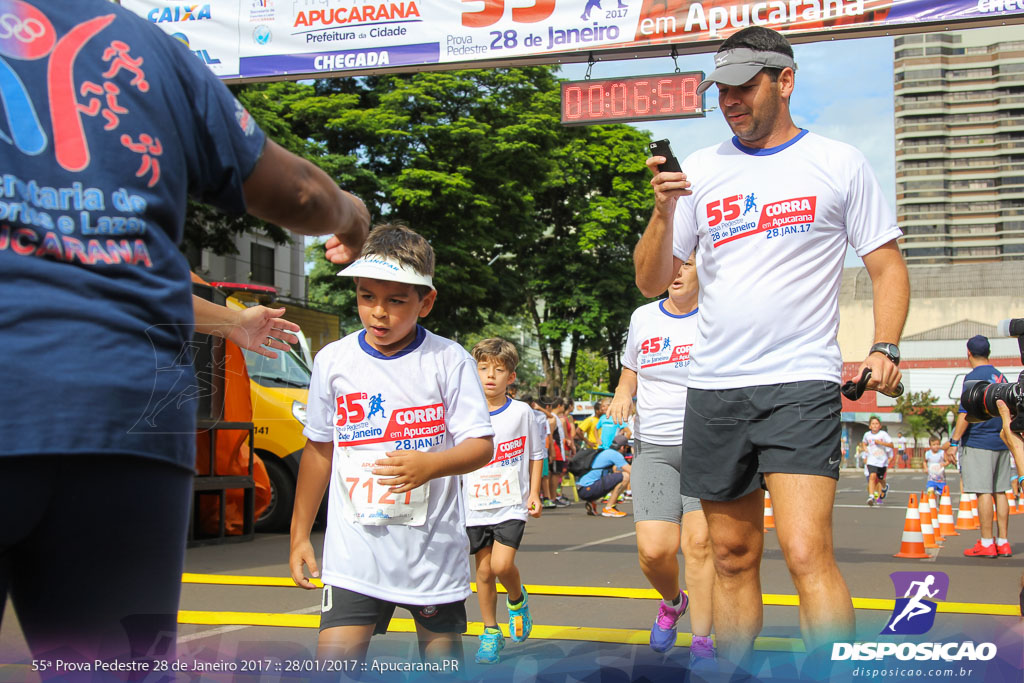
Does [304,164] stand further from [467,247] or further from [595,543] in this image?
[467,247]

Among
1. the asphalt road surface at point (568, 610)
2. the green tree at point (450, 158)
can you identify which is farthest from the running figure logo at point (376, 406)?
the green tree at point (450, 158)

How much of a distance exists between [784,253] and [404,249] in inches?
52.6

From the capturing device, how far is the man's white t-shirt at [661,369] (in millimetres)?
5645

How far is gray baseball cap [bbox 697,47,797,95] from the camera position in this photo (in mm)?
3703

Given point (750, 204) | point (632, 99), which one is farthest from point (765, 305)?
point (632, 99)

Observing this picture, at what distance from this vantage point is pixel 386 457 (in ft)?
11.6

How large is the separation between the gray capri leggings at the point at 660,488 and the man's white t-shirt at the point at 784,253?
6.10 feet

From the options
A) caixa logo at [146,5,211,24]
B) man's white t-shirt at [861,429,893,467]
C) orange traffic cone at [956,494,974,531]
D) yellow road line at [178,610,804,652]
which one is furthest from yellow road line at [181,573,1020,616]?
man's white t-shirt at [861,429,893,467]

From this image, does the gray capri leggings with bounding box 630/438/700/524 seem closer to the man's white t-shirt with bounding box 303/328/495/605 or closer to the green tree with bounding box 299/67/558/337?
the man's white t-shirt with bounding box 303/328/495/605

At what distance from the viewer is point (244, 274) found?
3716cm

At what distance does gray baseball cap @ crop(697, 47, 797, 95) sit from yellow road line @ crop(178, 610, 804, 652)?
320 cm

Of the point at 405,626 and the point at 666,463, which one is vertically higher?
the point at 666,463

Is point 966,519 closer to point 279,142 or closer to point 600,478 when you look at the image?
point 600,478

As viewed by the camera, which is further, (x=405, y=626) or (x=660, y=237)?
(x=405, y=626)
